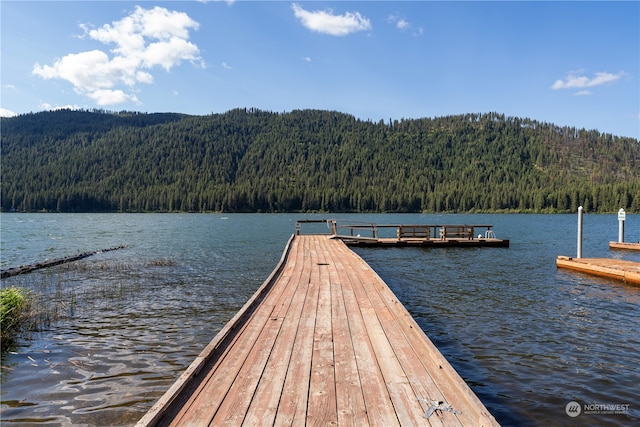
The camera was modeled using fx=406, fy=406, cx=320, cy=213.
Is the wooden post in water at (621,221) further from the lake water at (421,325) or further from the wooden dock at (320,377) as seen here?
the wooden dock at (320,377)

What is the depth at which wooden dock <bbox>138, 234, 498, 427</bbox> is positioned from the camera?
4.92 meters

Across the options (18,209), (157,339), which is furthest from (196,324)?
(18,209)

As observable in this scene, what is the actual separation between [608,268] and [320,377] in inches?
784

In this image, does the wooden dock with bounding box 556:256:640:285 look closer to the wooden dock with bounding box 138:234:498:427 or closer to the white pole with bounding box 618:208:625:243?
the white pole with bounding box 618:208:625:243

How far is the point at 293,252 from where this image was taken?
2359 centimetres

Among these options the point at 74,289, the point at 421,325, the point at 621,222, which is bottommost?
the point at 74,289

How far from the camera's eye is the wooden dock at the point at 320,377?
4.92m

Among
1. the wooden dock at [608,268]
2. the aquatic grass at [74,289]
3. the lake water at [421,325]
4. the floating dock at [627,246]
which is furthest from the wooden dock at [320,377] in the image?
the floating dock at [627,246]

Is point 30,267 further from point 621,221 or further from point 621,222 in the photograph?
point 621,222

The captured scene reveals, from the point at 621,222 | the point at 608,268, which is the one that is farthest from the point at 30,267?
the point at 621,222

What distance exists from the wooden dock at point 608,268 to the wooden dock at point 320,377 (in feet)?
47.8

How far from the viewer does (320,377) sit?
6129 mm

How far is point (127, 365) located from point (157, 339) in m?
1.83

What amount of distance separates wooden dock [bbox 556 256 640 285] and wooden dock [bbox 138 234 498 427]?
47.8 ft
